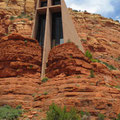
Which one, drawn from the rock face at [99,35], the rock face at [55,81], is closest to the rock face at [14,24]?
the rock face at [99,35]

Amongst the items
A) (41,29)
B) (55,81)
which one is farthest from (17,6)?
(55,81)

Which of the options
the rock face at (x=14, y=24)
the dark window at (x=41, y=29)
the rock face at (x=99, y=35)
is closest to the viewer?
the dark window at (x=41, y=29)

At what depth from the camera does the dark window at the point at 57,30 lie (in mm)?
19203

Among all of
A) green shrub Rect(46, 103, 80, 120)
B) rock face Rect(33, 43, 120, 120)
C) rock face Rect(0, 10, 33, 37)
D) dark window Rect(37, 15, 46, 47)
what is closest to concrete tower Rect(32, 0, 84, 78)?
dark window Rect(37, 15, 46, 47)

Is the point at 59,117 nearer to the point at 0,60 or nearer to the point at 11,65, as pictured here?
the point at 11,65

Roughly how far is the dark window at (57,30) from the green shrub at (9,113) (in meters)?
10.1

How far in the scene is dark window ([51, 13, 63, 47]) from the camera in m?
19.2

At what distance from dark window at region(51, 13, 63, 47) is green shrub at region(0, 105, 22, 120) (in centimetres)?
1012

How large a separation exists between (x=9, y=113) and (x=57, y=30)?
495 inches

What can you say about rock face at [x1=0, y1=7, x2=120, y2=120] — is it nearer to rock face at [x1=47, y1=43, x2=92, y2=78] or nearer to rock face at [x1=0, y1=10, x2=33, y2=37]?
rock face at [x1=47, y1=43, x2=92, y2=78]

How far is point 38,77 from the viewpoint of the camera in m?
14.2

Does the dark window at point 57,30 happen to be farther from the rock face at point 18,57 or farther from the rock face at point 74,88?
the rock face at point 74,88

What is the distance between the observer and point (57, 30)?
65.5ft

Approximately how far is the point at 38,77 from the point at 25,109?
3.83 m
